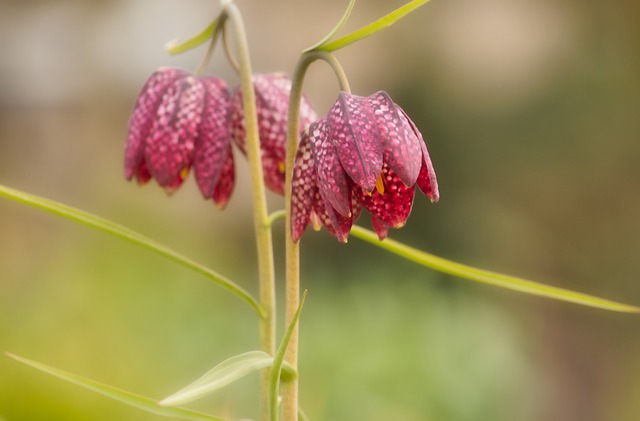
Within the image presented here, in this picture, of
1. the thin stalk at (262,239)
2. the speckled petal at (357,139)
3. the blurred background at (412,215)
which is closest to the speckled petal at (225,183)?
the thin stalk at (262,239)

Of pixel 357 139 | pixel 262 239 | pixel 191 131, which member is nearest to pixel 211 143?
pixel 191 131

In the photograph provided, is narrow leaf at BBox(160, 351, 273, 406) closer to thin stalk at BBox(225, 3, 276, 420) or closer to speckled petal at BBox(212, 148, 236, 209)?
thin stalk at BBox(225, 3, 276, 420)

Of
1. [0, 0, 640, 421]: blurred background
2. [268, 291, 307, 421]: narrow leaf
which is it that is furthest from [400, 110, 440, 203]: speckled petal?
[0, 0, 640, 421]: blurred background

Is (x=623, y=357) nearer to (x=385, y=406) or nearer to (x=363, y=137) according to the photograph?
(x=385, y=406)

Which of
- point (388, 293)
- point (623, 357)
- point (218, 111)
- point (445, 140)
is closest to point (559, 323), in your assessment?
point (623, 357)

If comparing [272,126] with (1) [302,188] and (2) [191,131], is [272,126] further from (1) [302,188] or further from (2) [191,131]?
(1) [302,188]

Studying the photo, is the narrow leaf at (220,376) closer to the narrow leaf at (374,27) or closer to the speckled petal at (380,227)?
the speckled petal at (380,227)
